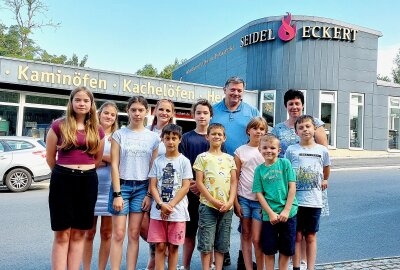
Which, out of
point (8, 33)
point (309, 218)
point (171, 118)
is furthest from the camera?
point (8, 33)

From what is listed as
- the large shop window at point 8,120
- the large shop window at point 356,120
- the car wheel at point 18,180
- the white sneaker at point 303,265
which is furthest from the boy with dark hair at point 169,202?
the large shop window at point 356,120

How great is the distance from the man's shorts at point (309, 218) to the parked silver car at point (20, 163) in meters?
8.06

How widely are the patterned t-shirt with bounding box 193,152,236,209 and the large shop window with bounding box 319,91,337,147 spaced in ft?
67.4

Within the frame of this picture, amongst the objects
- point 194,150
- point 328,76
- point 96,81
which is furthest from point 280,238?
point 328,76

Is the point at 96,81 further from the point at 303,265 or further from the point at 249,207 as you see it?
the point at 303,265

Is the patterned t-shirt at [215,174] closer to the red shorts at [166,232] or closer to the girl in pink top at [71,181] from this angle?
the red shorts at [166,232]

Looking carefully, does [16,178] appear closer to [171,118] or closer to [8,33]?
[171,118]

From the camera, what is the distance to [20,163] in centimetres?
996

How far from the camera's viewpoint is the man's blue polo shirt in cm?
446

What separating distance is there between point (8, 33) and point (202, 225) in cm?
4447

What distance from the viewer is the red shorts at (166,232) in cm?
362

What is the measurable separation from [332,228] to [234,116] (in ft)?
10.6

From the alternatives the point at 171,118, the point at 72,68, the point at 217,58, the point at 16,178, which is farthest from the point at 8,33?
the point at 171,118

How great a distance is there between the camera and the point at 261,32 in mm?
23875
